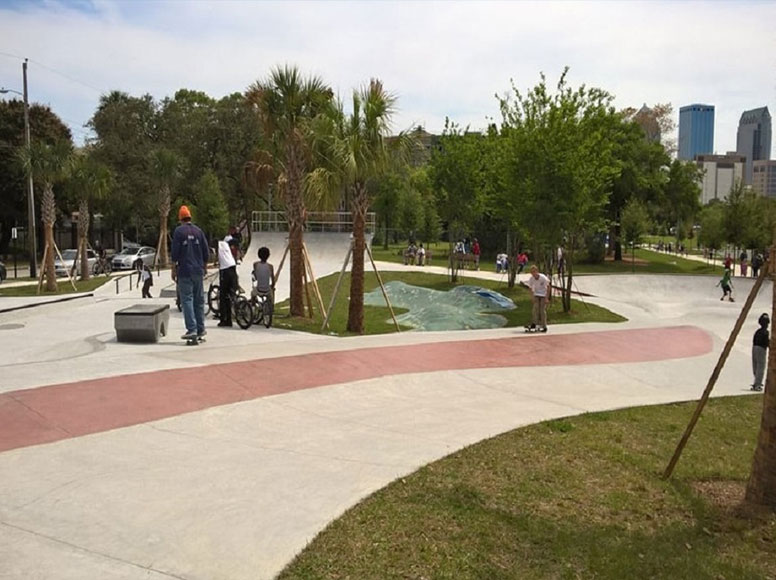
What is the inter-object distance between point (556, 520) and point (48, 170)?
27.4 m

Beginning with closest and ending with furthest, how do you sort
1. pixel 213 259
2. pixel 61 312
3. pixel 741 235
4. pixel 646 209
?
pixel 61 312, pixel 213 259, pixel 741 235, pixel 646 209

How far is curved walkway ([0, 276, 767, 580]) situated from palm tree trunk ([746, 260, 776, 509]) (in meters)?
2.77

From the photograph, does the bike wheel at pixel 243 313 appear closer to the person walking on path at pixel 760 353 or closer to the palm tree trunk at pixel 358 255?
the palm tree trunk at pixel 358 255

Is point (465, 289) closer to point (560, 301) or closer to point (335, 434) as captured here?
point (560, 301)

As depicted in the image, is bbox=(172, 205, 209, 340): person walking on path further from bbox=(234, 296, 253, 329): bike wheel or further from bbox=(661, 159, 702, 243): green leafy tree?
bbox=(661, 159, 702, 243): green leafy tree

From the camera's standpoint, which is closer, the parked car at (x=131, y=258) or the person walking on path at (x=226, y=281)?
the person walking on path at (x=226, y=281)

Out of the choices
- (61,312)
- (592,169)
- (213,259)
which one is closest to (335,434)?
(61,312)

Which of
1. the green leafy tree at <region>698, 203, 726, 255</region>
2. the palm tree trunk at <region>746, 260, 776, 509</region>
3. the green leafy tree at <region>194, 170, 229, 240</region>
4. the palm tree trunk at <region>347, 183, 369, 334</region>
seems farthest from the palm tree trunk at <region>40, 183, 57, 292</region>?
the green leafy tree at <region>698, 203, 726, 255</region>

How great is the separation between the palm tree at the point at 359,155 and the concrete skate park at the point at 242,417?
258 centimetres

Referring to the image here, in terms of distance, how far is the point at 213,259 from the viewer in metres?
45.0

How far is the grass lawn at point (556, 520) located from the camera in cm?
455

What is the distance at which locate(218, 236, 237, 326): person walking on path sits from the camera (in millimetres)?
14273

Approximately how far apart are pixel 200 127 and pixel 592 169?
42.2 m

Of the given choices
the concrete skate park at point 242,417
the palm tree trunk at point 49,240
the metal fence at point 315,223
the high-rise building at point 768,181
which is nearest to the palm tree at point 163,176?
the metal fence at point 315,223
